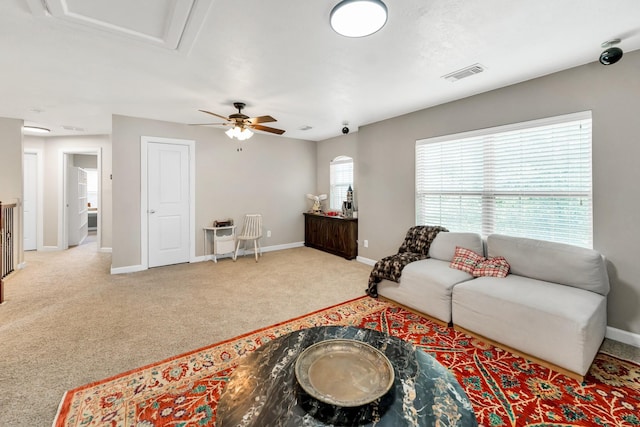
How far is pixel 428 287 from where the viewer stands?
281cm

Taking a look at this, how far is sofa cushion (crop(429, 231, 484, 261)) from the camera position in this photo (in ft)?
10.3

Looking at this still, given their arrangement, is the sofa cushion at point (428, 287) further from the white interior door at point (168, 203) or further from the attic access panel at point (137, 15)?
the white interior door at point (168, 203)

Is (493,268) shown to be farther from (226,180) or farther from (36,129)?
(36,129)

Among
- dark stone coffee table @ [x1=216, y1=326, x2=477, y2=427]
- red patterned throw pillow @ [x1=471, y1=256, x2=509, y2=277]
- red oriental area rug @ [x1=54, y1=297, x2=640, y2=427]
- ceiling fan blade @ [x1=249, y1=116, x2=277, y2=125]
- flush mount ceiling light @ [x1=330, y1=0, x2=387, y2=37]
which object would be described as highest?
flush mount ceiling light @ [x1=330, y1=0, x2=387, y2=37]

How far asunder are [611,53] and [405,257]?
2.51 meters

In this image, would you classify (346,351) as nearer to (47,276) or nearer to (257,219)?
(257,219)

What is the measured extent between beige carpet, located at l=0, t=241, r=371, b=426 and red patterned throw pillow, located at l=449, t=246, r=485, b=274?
128cm

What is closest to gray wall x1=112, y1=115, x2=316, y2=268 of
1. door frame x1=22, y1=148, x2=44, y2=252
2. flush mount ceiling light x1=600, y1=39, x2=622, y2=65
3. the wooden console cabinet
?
the wooden console cabinet

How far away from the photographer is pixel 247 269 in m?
4.70

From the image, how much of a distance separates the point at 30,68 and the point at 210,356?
3.27 metres

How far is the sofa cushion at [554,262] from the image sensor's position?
7.65ft

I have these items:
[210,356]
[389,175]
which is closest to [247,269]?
[210,356]

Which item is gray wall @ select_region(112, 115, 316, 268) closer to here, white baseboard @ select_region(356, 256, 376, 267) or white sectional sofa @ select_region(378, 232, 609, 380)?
white baseboard @ select_region(356, 256, 376, 267)

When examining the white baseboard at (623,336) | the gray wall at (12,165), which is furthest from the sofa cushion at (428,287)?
the gray wall at (12,165)
